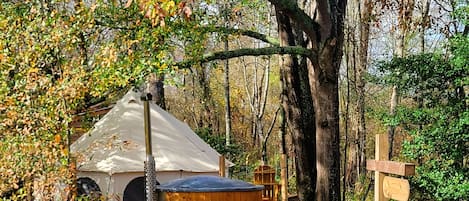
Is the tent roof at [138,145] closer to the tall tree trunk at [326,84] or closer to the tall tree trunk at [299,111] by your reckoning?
the tall tree trunk at [299,111]

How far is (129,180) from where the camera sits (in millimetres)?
9383

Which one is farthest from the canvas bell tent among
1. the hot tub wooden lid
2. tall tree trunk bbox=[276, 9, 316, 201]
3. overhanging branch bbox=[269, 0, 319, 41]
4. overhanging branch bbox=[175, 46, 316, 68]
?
the hot tub wooden lid

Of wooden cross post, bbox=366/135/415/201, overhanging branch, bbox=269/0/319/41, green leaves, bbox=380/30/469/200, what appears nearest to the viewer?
wooden cross post, bbox=366/135/415/201

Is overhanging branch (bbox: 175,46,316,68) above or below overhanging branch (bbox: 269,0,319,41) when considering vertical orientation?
below

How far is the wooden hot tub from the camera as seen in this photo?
5.58 m

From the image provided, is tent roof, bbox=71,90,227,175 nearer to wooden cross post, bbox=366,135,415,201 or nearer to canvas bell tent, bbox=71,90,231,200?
canvas bell tent, bbox=71,90,231,200

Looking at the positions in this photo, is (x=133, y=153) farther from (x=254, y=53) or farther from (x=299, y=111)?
(x=254, y=53)

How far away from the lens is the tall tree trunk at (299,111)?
917 cm

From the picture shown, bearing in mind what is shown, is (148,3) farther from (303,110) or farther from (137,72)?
(303,110)

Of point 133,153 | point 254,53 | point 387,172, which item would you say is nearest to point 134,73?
point 254,53

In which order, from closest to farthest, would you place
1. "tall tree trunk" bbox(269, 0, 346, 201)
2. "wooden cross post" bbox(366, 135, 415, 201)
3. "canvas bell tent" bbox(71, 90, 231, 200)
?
"wooden cross post" bbox(366, 135, 415, 201) < "tall tree trunk" bbox(269, 0, 346, 201) < "canvas bell tent" bbox(71, 90, 231, 200)

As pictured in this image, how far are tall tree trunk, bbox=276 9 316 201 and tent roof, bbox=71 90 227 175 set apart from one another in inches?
54.1

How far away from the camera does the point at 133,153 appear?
9578mm

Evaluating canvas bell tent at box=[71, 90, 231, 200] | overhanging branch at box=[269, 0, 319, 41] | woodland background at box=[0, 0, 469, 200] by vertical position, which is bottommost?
canvas bell tent at box=[71, 90, 231, 200]
